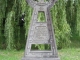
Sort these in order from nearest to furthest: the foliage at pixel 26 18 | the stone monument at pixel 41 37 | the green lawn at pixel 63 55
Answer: the stone monument at pixel 41 37 → the green lawn at pixel 63 55 → the foliage at pixel 26 18

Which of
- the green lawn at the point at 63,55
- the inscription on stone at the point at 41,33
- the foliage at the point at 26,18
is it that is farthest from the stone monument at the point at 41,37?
the foliage at the point at 26,18

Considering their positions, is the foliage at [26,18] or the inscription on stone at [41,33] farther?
the foliage at [26,18]

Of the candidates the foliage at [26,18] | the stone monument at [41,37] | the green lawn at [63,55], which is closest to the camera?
the stone monument at [41,37]

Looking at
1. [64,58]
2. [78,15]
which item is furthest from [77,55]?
[78,15]

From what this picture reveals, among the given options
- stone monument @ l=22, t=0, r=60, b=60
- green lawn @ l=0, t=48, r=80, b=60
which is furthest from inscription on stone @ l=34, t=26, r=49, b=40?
green lawn @ l=0, t=48, r=80, b=60

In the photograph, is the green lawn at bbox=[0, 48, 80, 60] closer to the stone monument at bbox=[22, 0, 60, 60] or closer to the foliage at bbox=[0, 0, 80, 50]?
the foliage at bbox=[0, 0, 80, 50]

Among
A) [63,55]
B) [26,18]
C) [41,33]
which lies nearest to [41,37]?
[41,33]

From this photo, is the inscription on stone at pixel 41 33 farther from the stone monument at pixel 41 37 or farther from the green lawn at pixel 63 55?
the green lawn at pixel 63 55

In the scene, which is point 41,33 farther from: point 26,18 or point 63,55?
point 26,18

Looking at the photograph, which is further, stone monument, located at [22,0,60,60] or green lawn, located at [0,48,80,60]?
green lawn, located at [0,48,80,60]

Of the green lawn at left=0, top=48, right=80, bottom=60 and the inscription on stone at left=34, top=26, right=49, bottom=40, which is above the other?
the inscription on stone at left=34, top=26, right=49, bottom=40

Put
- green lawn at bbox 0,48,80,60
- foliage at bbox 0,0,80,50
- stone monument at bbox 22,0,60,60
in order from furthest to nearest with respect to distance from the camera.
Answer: foliage at bbox 0,0,80,50, green lawn at bbox 0,48,80,60, stone monument at bbox 22,0,60,60

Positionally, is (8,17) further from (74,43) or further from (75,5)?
(74,43)

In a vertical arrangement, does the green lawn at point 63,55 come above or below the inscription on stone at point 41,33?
below
